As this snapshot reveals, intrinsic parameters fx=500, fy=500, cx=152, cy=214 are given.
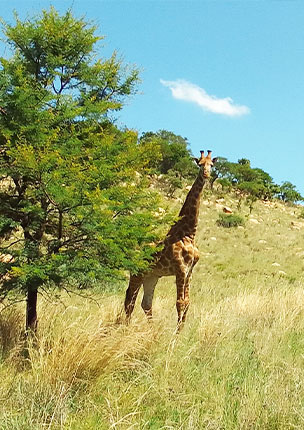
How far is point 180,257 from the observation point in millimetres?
7773

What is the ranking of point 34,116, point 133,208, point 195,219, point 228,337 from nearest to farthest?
point 34,116 → point 133,208 → point 228,337 → point 195,219

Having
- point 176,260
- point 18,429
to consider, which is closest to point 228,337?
point 176,260

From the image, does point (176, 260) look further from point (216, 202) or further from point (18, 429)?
point (216, 202)

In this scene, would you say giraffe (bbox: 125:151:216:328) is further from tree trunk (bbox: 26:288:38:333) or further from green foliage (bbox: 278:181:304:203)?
green foliage (bbox: 278:181:304:203)

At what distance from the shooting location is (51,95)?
6438 millimetres

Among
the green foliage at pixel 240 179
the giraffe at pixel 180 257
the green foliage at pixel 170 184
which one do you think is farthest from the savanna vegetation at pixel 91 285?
the green foliage at pixel 240 179

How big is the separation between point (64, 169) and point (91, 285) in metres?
1.73

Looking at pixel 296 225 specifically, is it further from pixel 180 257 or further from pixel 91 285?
pixel 91 285

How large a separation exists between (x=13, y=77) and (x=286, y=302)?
21.9 ft

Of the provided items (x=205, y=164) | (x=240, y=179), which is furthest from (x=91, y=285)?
(x=240, y=179)

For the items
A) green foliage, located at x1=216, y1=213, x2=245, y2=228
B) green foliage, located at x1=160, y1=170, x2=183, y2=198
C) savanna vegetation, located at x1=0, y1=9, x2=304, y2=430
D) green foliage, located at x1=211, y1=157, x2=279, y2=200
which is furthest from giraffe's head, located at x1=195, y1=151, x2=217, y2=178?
green foliage, located at x1=211, y1=157, x2=279, y2=200

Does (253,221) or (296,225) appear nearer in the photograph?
(253,221)

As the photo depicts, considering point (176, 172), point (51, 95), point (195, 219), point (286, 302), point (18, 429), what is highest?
point (176, 172)

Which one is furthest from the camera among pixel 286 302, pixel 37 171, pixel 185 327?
pixel 286 302
